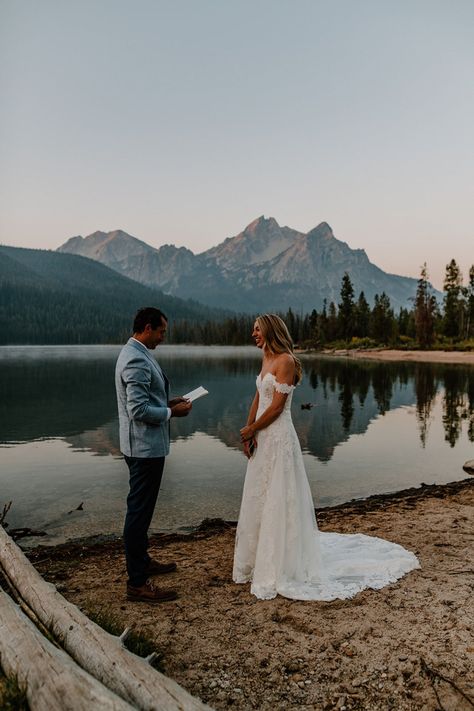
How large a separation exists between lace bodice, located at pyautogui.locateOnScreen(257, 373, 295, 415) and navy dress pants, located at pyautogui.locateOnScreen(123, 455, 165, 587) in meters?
1.36

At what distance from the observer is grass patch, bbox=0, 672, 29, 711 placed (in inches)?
121

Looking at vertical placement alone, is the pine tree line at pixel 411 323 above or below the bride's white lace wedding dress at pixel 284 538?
above

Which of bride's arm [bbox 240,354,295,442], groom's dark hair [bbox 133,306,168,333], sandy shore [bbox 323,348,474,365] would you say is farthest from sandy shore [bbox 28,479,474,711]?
sandy shore [bbox 323,348,474,365]

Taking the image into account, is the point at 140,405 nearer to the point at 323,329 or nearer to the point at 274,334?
the point at 274,334

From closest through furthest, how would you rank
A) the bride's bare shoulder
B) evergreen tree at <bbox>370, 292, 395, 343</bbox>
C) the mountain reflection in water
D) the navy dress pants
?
the navy dress pants
the bride's bare shoulder
the mountain reflection in water
evergreen tree at <bbox>370, 292, 395, 343</bbox>

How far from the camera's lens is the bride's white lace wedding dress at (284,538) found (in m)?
5.62

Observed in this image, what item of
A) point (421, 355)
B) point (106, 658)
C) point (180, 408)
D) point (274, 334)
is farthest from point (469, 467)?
point (421, 355)

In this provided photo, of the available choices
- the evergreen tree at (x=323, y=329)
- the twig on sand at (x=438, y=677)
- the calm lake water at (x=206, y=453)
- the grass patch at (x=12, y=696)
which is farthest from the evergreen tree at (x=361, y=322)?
the grass patch at (x=12, y=696)

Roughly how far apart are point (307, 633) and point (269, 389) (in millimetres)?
2488

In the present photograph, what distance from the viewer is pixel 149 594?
5477 mm

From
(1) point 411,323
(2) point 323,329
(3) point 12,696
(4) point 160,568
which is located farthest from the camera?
(2) point 323,329

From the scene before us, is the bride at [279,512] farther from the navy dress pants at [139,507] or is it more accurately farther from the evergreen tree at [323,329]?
the evergreen tree at [323,329]

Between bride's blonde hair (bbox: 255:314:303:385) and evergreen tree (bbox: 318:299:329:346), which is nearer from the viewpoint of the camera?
bride's blonde hair (bbox: 255:314:303:385)

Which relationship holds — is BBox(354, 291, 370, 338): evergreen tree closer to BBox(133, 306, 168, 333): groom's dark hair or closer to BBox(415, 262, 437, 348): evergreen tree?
BBox(415, 262, 437, 348): evergreen tree
